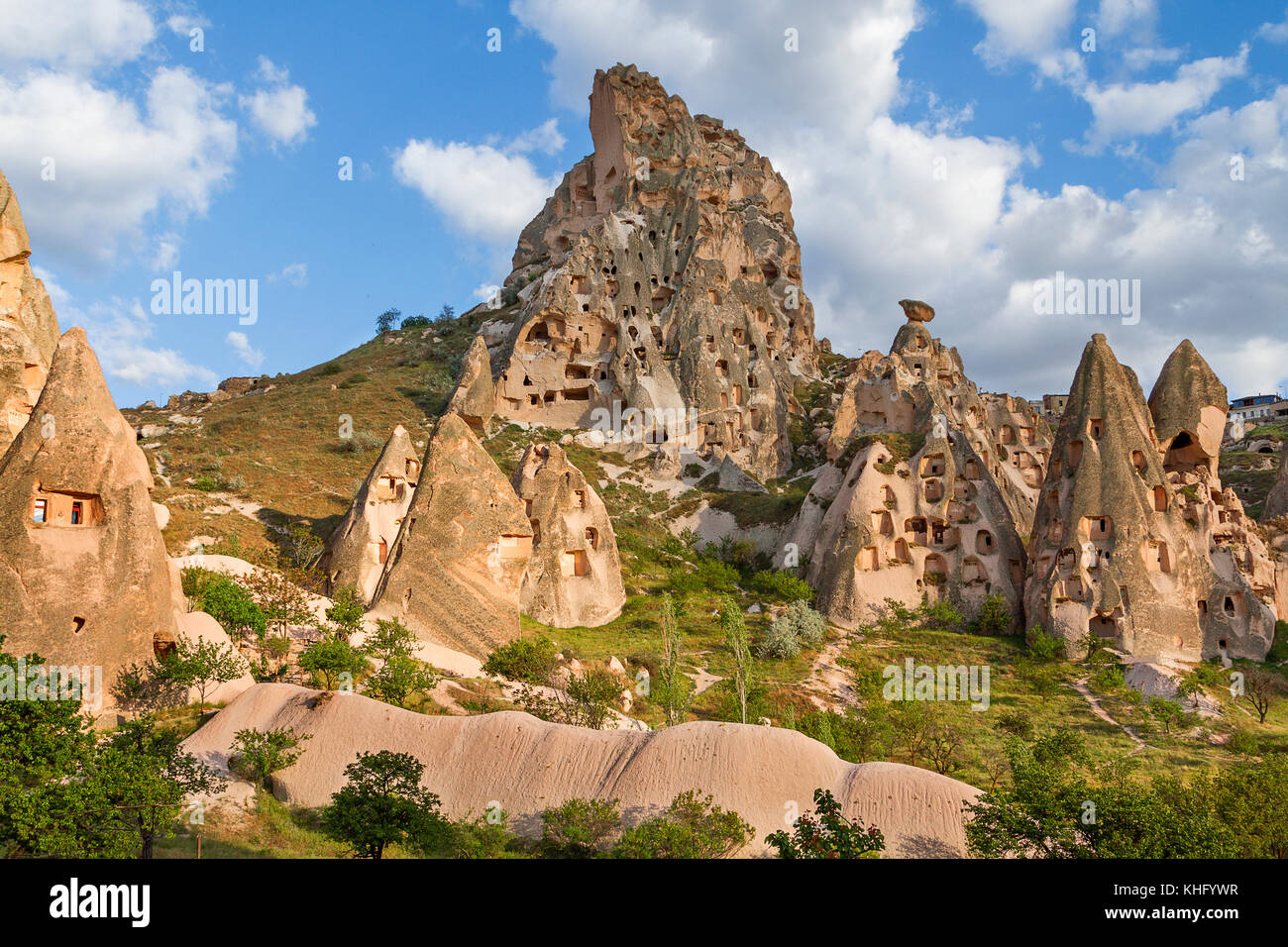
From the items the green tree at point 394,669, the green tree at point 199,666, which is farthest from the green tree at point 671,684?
the green tree at point 199,666

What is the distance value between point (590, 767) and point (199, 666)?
9.60 meters

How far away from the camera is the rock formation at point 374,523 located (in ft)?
96.7

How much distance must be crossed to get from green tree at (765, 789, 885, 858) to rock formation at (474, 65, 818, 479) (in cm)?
4209

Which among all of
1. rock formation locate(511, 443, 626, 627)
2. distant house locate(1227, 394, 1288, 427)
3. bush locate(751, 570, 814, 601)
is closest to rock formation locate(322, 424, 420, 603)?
rock formation locate(511, 443, 626, 627)

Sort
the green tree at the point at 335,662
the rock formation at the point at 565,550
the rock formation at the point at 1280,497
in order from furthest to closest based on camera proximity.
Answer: the rock formation at the point at 1280,497, the rock formation at the point at 565,550, the green tree at the point at 335,662

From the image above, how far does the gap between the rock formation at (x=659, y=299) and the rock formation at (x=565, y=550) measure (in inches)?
766

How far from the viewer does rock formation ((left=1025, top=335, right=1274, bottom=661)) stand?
31.7 metres

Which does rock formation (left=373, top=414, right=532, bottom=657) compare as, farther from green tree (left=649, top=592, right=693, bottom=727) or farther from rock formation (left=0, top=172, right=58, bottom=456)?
rock formation (left=0, top=172, right=58, bottom=456)

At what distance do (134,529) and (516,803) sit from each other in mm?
10607

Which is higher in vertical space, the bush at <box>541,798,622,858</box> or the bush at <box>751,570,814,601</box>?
the bush at <box>751,570,814,601</box>

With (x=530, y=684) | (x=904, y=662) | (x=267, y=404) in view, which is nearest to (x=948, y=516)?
(x=904, y=662)

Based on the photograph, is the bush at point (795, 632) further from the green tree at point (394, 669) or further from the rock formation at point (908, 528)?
the green tree at point (394, 669)

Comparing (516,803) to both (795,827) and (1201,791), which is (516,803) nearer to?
(795,827)

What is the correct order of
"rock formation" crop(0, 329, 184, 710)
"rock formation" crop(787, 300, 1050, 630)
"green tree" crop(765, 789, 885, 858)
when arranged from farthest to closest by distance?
1. "rock formation" crop(787, 300, 1050, 630)
2. "rock formation" crop(0, 329, 184, 710)
3. "green tree" crop(765, 789, 885, 858)
